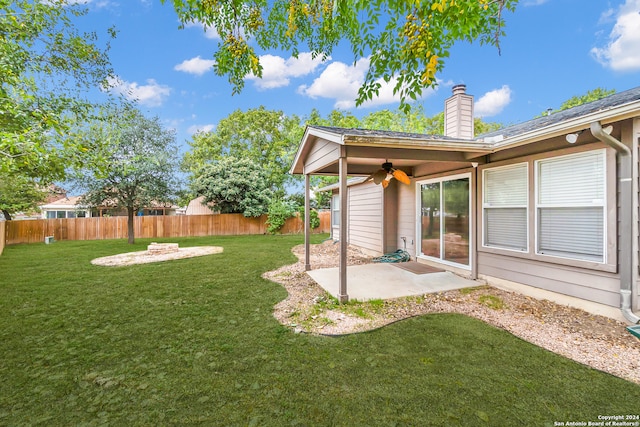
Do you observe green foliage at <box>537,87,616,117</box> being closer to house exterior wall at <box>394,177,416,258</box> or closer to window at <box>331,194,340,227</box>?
window at <box>331,194,340,227</box>

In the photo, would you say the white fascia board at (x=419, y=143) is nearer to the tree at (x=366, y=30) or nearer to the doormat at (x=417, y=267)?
the tree at (x=366, y=30)

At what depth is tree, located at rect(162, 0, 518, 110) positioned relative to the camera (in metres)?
3.09

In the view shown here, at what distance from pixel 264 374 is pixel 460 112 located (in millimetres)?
6139

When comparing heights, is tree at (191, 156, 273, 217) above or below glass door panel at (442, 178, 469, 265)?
above

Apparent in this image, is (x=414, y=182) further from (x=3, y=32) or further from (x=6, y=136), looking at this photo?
(x=3, y=32)

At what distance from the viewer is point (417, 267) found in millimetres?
6266

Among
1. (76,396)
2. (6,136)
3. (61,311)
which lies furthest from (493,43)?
(61,311)

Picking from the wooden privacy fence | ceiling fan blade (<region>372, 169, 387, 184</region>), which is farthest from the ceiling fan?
the wooden privacy fence

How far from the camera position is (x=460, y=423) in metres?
1.87

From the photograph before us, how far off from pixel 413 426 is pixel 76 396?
2527 millimetres

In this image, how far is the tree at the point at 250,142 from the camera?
21859mm

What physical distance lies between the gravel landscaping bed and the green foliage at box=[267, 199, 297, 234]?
11.9m

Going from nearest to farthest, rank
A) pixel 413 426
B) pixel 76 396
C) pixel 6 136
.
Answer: pixel 413 426 → pixel 76 396 → pixel 6 136

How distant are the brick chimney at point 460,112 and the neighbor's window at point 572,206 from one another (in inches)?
88.6
